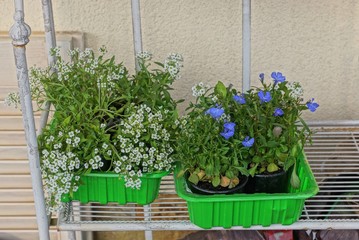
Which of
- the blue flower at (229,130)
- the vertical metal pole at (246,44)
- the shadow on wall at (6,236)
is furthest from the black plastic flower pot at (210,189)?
the shadow on wall at (6,236)

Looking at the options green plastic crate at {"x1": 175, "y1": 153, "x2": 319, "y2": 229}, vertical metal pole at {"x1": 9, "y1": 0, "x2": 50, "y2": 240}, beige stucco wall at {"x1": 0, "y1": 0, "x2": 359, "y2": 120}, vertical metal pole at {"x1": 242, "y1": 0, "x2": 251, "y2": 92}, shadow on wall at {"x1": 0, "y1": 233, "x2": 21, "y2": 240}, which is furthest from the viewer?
shadow on wall at {"x1": 0, "y1": 233, "x2": 21, "y2": 240}

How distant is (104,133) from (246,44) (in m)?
0.43

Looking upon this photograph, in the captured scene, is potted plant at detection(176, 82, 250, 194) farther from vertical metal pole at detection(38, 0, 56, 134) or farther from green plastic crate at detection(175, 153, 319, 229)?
vertical metal pole at detection(38, 0, 56, 134)

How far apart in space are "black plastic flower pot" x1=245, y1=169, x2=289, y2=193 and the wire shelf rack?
0.26 ft

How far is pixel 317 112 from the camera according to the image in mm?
1876

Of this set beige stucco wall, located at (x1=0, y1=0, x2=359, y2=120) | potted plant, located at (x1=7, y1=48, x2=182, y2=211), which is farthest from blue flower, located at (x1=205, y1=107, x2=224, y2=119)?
beige stucco wall, located at (x1=0, y1=0, x2=359, y2=120)

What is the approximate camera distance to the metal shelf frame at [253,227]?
1.33 m

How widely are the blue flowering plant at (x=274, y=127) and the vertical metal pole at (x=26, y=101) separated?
43 cm

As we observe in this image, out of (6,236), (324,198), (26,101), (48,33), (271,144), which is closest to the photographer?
(26,101)

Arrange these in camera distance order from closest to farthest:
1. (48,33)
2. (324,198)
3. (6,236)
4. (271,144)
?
(271,144)
(48,33)
(324,198)
(6,236)

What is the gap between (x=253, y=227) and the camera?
4.77 ft

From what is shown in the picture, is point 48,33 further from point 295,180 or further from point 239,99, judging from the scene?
point 295,180

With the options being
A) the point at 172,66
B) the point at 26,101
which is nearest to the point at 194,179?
the point at 172,66

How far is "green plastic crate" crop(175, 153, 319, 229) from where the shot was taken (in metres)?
1.39
